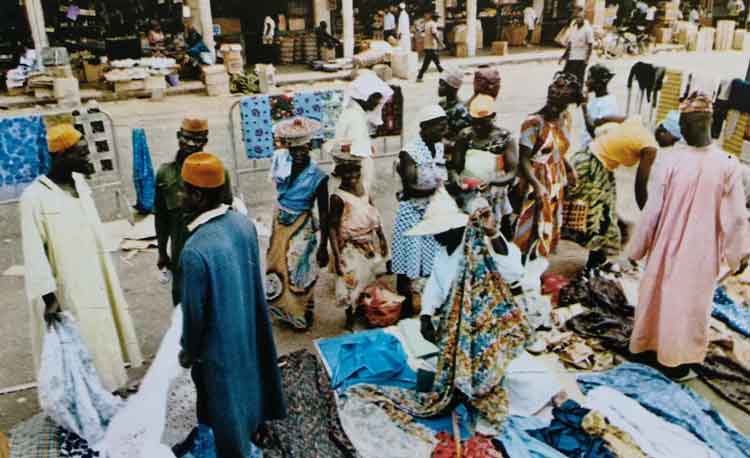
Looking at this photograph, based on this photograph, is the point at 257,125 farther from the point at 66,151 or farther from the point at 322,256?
the point at 66,151

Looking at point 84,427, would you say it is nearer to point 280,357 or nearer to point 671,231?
point 280,357

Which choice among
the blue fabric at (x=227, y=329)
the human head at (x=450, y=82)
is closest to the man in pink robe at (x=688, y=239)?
the human head at (x=450, y=82)

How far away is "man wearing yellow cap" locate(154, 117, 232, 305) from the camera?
466 cm

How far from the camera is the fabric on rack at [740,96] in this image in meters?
8.65

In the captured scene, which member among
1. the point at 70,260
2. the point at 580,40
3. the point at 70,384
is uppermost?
Answer: the point at 580,40

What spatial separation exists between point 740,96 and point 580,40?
650 cm

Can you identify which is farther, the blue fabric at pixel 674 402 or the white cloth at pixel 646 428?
the blue fabric at pixel 674 402

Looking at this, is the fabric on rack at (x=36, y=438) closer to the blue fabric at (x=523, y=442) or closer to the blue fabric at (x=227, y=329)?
the blue fabric at (x=227, y=329)

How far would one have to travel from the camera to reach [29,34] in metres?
17.9

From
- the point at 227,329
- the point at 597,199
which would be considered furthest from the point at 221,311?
the point at 597,199

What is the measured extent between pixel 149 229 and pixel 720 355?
19.5ft

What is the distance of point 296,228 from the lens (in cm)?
538

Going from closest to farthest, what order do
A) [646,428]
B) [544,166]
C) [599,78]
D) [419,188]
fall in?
[646,428] → [419,188] → [544,166] → [599,78]

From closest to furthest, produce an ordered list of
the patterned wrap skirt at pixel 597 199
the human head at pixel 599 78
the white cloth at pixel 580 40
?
the patterned wrap skirt at pixel 597 199 → the human head at pixel 599 78 → the white cloth at pixel 580 40
